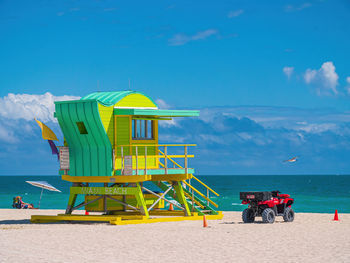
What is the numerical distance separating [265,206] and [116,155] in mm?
6432

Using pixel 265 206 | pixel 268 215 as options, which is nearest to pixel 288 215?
pixel 265 206

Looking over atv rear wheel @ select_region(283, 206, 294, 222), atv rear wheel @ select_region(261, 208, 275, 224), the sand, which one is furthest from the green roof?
atv rear wheel @ select_region(283, 206, 294, 222)

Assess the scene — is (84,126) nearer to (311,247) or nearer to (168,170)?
(168,170)

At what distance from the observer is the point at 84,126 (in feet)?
89.0

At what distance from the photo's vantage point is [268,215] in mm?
26578

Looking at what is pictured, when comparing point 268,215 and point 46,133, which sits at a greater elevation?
point 46,133

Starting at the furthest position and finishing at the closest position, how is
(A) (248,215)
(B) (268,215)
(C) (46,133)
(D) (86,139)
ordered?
(C) (46,133), (A) (248,215), (D) (86,139), (B) (268,215)

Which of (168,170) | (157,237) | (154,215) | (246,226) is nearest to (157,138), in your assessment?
(168,170)

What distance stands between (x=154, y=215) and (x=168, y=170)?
12.2 feet

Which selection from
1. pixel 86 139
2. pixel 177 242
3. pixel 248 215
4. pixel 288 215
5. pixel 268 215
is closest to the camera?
pixel 177 242

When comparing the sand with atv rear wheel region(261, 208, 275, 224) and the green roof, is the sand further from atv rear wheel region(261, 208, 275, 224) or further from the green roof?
the green roof

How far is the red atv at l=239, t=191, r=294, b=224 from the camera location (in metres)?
26.7

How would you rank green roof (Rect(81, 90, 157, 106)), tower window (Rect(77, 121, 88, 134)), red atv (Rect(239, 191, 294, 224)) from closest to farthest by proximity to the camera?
red atv (Rect(239, 191, 294, 224)) < green roof (Rect(81, 90, 157, 106)) < tower window (Rect(77, 121, 88, 134))

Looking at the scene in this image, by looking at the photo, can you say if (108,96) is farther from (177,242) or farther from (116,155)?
(177,242)
